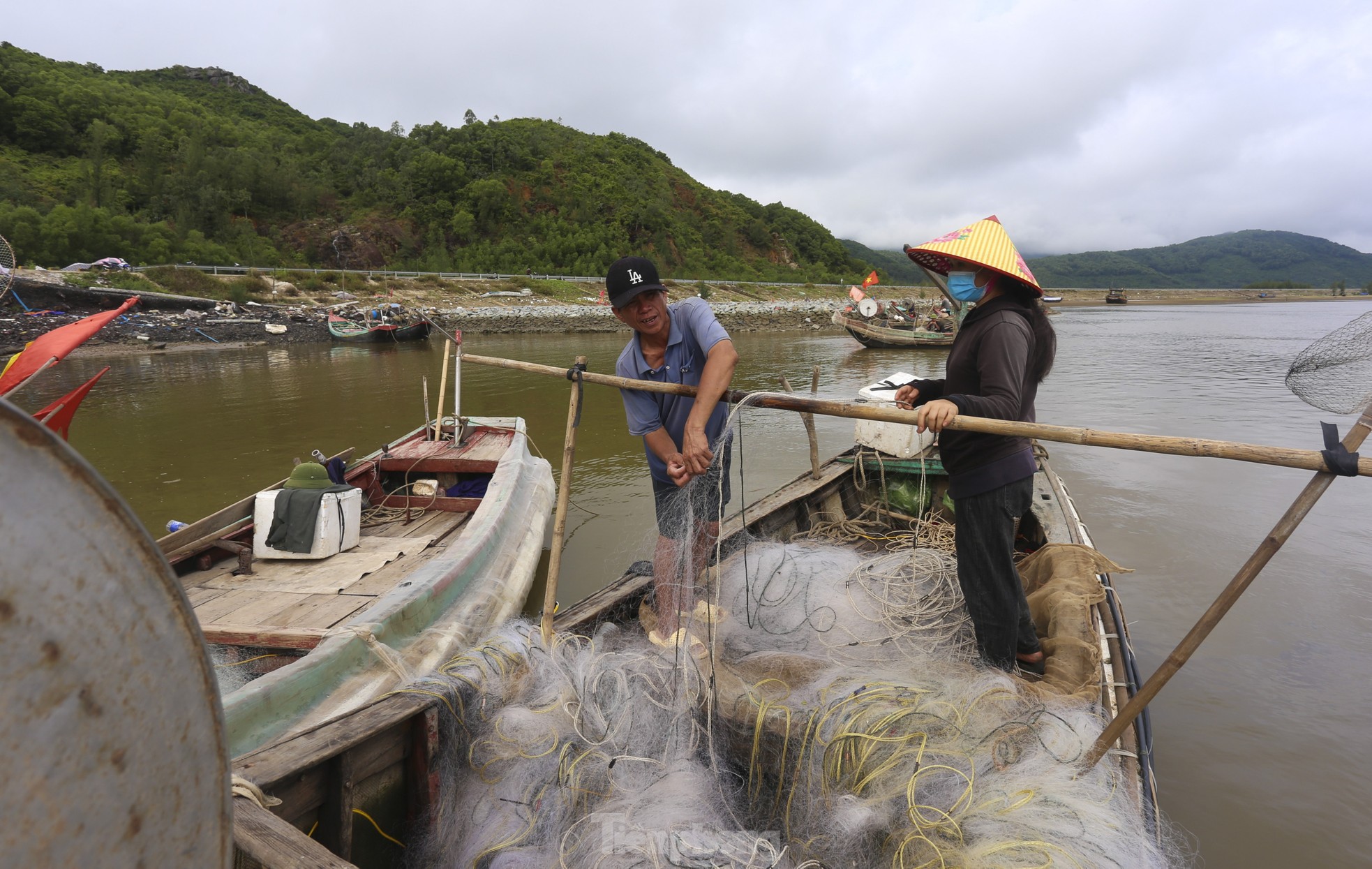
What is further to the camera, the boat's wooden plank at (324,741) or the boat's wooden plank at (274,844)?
the boat's wooden plank at (324,741)

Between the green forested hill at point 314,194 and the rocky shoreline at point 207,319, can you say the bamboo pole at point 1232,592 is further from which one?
the green forested hill at point 314,194

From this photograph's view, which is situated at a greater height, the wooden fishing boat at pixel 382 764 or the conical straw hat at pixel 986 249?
the conical straw hat at pixel 986 249

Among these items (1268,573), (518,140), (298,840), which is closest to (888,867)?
(298,840)

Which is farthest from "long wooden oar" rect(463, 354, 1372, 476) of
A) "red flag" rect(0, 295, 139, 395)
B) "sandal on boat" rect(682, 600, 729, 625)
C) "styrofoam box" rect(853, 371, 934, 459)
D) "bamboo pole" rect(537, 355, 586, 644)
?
"red flag" rect(0, 295, 139, 395)

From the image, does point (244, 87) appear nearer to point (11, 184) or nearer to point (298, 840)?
point (11, 184)

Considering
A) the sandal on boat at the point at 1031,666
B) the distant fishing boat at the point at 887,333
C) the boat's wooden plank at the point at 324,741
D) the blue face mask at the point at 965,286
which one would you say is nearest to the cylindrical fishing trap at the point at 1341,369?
the blue face mask at the point at 965,286

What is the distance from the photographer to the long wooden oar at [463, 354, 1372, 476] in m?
2.02

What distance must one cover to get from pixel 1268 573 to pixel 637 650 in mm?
6885

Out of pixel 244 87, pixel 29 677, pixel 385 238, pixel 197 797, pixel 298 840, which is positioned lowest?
pixel 298 840

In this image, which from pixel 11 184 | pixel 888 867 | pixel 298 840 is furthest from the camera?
pixel 11 184

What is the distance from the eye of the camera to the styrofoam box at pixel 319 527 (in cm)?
498

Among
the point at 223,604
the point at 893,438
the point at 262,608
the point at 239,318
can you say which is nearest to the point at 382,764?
the point at 262,608

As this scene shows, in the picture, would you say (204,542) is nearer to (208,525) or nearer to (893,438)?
(208,525)

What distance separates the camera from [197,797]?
37.7 inches
